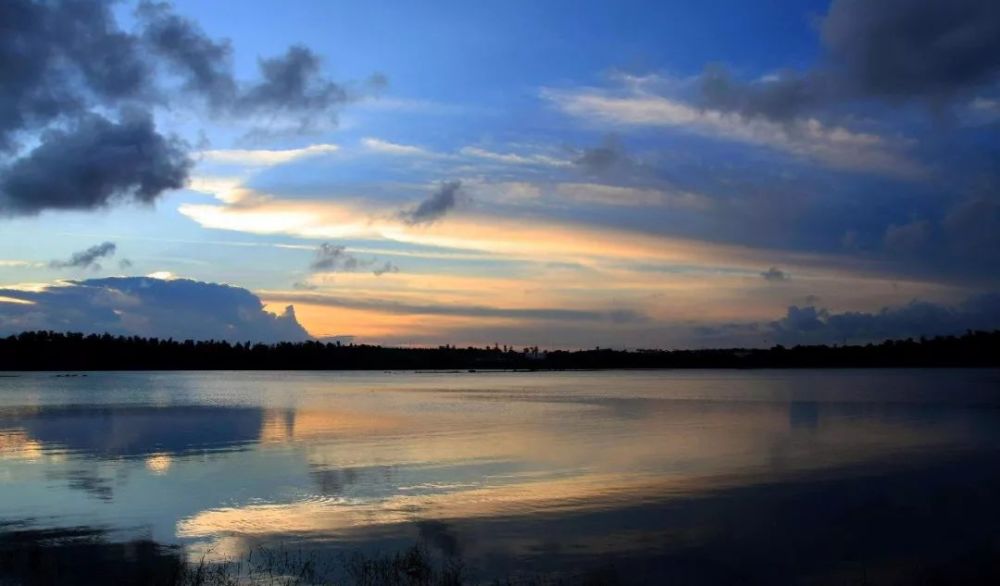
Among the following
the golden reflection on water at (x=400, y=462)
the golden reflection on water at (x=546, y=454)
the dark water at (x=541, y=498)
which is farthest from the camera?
the golden reflection on water at (x=546, y=454)

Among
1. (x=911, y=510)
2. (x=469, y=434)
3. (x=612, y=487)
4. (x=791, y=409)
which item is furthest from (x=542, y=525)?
(x=791, y=409)

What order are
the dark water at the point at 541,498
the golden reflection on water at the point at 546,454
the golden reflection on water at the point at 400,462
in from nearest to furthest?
the dark water at the point at 541,498, the golden reflection on water at the point at 400,462, the golden reflection on water at the point at 546,454

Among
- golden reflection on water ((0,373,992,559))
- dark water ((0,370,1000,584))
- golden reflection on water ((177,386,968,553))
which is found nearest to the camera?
dark water ((0,370,1000,584))

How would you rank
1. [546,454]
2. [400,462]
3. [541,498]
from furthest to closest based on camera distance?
[546,454], [400,462], [541,498]

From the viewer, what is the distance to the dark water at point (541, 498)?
1489 cm

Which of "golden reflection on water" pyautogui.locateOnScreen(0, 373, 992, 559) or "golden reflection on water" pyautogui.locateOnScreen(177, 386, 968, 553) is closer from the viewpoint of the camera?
"golden reflection on water" pyautogui.locateOnScreen(0, 373, 992, 559)

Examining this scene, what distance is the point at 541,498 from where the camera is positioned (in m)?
20.6

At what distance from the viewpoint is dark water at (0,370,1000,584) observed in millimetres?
14891

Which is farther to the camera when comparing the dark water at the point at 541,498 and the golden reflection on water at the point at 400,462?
the golden reflection on water at the point at 400,462

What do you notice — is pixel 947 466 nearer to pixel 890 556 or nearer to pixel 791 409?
pixel 890 556

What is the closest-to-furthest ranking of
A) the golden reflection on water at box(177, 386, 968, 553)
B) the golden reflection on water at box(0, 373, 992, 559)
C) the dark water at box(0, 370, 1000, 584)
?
the dark water at box(0, 370, 1000, 584)
the golden reflection on water at box(0, 373, 992, 559)
the golden reflection on water at box(177, 386, 968, 553)

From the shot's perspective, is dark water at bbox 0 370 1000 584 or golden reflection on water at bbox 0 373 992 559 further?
golden reflection on water at bbox 0 373 992 559

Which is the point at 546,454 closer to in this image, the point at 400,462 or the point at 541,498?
the point at 400,462

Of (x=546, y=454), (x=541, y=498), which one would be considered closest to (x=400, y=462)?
(x=546, y=454)
